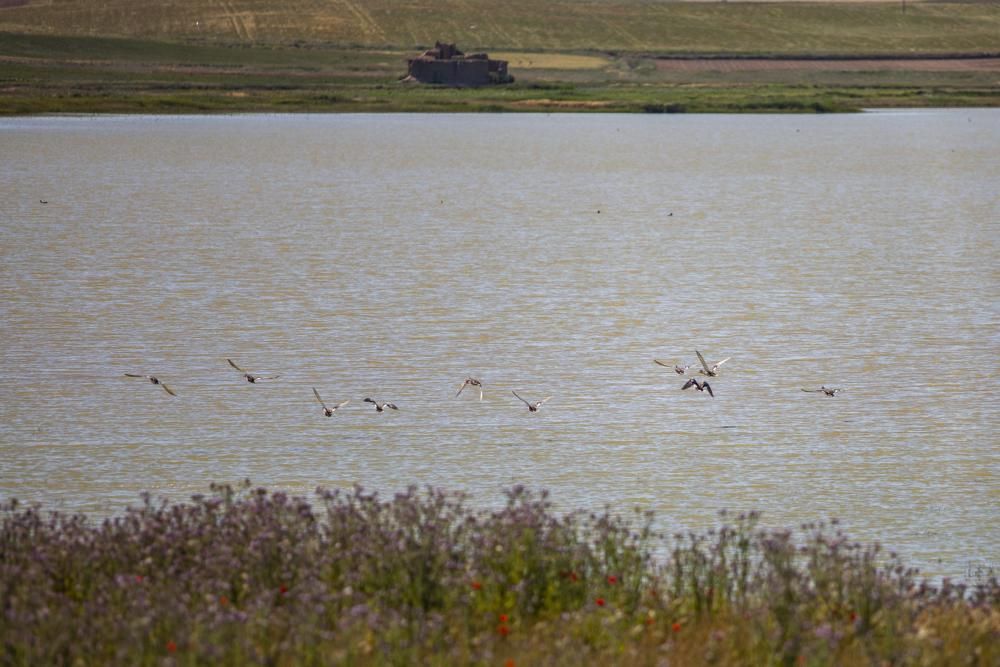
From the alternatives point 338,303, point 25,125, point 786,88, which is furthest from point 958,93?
point 338,303

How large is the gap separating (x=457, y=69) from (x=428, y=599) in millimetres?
134150

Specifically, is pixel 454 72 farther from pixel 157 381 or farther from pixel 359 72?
pixel 157 381

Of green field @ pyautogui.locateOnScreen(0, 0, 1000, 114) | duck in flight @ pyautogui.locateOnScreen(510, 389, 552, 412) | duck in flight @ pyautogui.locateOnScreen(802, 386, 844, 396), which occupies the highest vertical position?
duck in flight @ pyautogui.locateOnScreen(802, 386, 844, 396)

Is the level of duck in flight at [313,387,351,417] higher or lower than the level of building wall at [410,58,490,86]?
higher

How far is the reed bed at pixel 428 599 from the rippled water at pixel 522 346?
237 cm

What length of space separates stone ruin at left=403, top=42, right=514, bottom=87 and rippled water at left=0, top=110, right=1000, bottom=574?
90.9 m

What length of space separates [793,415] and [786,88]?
13420 cm

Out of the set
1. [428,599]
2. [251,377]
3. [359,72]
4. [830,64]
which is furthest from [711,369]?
[830,64]

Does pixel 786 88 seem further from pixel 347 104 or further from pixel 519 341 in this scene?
pixel 519 341

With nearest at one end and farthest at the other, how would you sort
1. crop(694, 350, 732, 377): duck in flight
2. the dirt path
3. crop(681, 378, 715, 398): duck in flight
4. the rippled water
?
1. the rippled water
2. crop(681, 378, 715, 398): duck in flight
3. crop(694, 350, 732, 377): duck in flight
4. the dirt path

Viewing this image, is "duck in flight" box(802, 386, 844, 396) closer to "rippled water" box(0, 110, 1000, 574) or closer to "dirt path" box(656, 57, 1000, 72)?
"rippled water" box(0, 110, 1000, 574)

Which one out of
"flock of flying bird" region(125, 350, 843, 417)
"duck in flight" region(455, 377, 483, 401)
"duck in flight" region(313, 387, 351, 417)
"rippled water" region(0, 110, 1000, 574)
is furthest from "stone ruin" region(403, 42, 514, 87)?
"duck in flight" region(313, 387, 351, 417)

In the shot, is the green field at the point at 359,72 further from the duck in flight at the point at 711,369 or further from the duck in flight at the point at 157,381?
the duck in flight at the point at 711,369

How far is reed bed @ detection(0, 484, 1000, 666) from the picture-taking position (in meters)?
7.80
